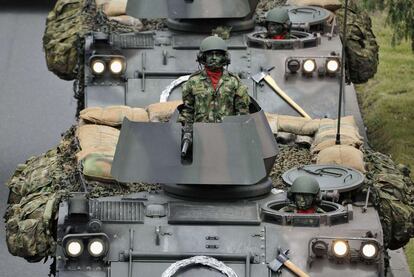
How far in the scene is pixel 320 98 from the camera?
83.8 ft

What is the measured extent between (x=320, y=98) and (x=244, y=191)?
5.10 m

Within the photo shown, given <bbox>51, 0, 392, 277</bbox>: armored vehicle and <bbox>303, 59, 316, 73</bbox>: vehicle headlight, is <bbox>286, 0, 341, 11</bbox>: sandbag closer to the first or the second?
<bbox>303, 59, 316, 73</bbox>: vehicle headlight

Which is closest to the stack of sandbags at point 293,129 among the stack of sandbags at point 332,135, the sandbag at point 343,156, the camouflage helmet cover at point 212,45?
the stack of sandbags at point 332,135

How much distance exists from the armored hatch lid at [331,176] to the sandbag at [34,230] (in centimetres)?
245

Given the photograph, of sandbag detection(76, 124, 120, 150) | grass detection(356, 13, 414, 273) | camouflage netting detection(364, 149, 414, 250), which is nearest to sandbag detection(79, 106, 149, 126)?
sandbag detection(76, 124, 120, 150)

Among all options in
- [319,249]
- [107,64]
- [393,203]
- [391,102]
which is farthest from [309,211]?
[391,102]

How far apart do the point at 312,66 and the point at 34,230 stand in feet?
18.7

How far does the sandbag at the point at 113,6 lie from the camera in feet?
94.9

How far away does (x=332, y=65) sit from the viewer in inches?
1016

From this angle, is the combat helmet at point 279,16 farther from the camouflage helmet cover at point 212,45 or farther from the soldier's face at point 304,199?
the soldier's face at point 304,199

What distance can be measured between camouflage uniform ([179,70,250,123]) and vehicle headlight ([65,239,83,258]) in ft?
10.9

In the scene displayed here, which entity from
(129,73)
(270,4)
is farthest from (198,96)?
(270,4)

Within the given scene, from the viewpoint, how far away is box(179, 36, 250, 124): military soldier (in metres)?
22.3

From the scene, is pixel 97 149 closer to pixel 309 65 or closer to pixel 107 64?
pixel 107 64
